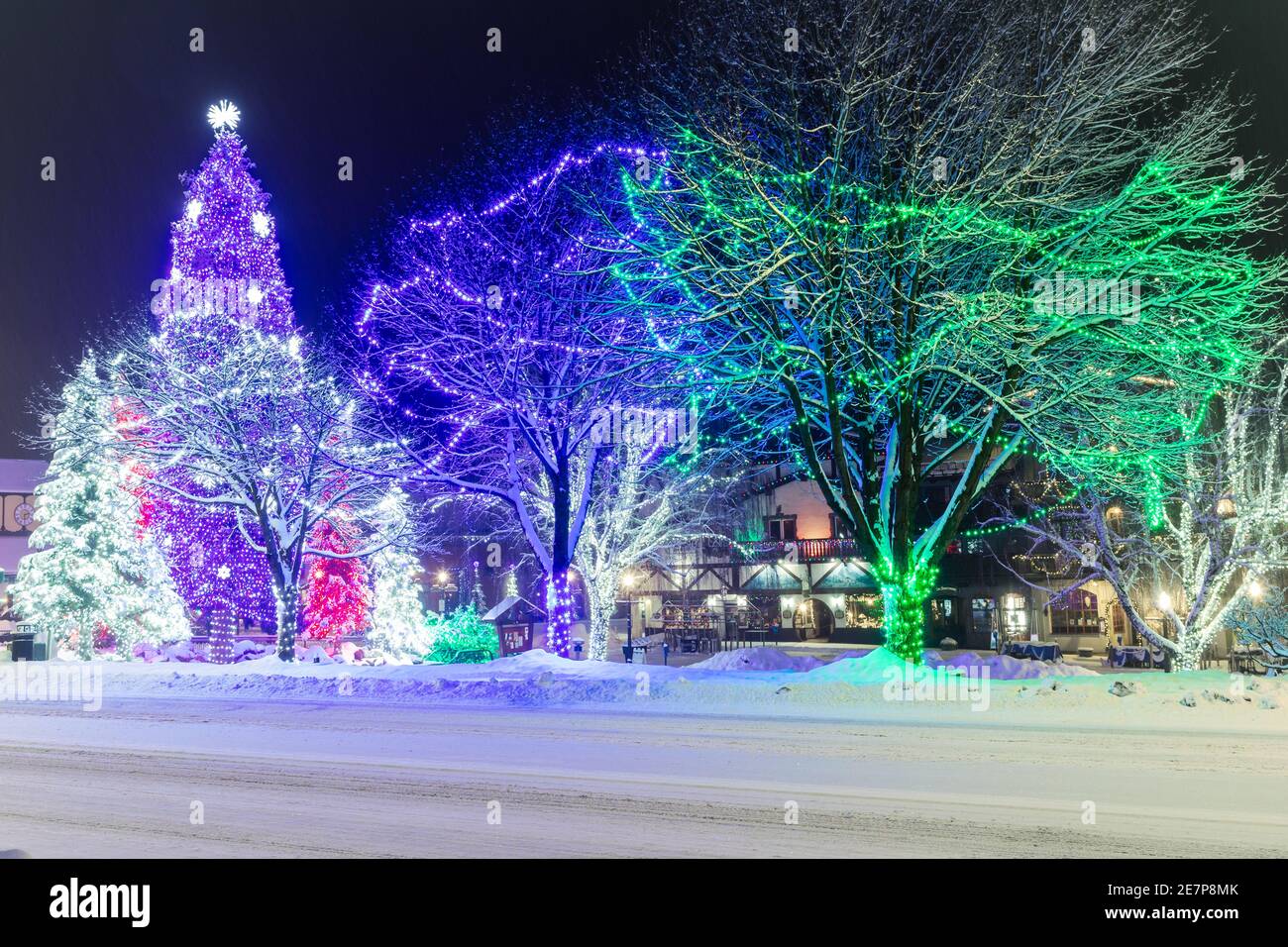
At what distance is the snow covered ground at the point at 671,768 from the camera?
7.37 meters

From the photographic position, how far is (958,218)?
1541cm

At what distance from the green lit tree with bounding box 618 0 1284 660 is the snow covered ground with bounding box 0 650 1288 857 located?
4.13 metres

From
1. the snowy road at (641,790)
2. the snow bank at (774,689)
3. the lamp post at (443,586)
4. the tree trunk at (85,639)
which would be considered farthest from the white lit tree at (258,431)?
the lamp post at (443,586)

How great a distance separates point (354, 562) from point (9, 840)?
1173 inches

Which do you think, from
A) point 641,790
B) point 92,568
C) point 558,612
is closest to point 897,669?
point 641,790

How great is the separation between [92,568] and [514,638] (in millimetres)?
13572

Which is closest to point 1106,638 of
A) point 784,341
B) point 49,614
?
point 784,341

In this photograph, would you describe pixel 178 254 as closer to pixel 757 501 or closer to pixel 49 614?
pixel 49 614

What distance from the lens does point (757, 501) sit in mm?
47844

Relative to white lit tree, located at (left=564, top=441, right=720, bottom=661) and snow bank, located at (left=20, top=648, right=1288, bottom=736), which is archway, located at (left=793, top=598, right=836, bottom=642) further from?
snow bank, located at (left=20, top=648, right=1288, bottom=736)

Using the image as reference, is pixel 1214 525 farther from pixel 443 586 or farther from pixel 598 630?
pixel 443 586

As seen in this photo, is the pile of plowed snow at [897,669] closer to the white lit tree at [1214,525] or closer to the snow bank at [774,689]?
the snow bank at [774,689]

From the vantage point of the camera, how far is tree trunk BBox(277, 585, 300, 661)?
24336 mm

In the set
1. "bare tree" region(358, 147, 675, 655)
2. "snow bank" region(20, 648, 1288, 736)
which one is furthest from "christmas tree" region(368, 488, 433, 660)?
"bare tree" region(358, 147, 675, 655)
